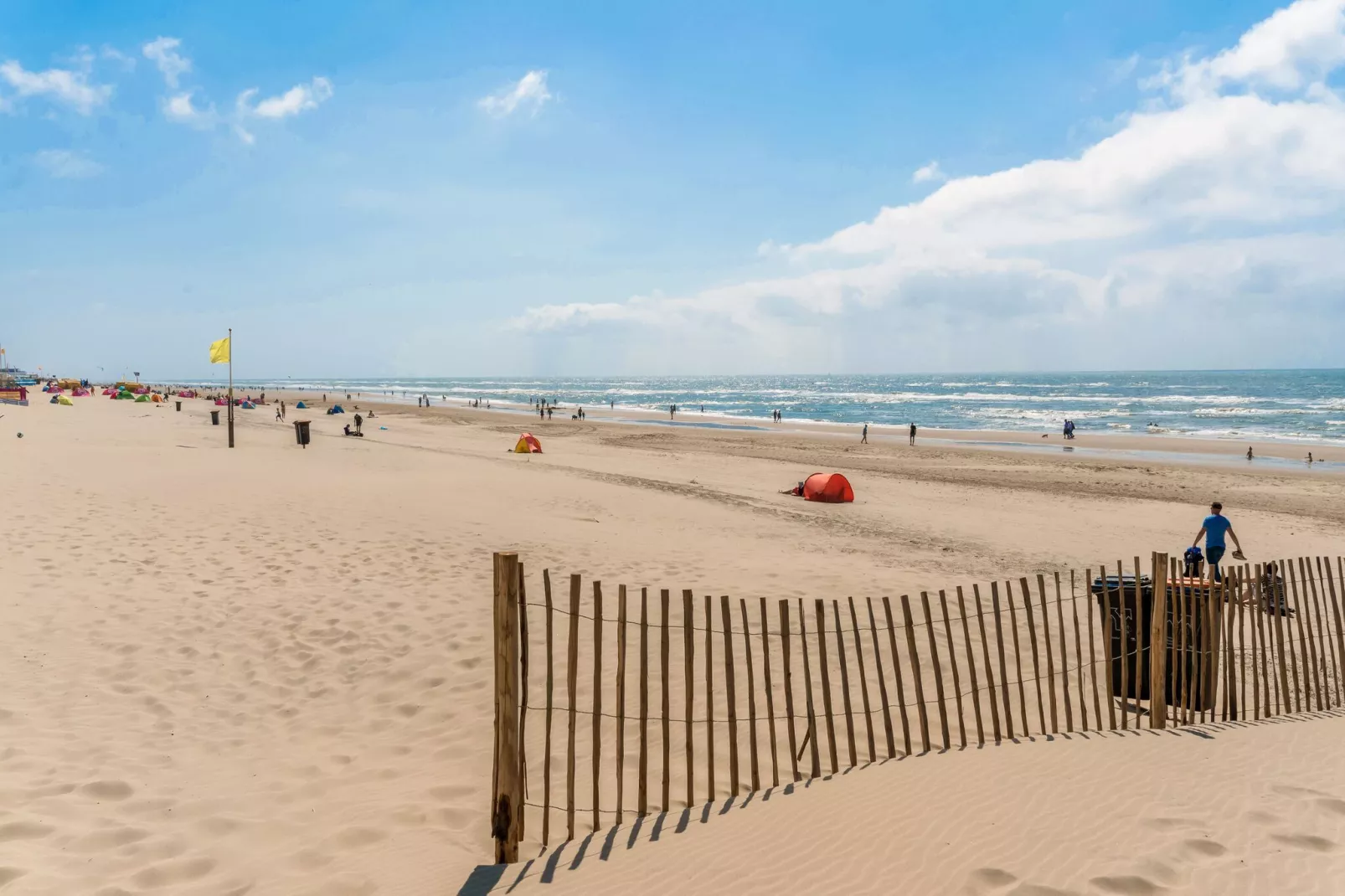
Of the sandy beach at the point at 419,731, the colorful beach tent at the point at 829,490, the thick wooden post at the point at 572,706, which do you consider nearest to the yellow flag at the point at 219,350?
the sandy beach at the point at 419,731

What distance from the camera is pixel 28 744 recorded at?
5211 mm

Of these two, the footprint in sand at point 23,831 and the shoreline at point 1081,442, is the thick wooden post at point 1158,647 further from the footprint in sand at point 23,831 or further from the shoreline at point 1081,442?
the shoreline at point 1081,442

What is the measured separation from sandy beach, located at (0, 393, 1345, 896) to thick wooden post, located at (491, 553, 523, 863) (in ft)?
0.74

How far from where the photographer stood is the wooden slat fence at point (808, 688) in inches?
180

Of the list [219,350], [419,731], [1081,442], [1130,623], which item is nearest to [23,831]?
[419,731]

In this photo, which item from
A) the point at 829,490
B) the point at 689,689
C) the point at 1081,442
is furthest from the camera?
the point at 1081,442

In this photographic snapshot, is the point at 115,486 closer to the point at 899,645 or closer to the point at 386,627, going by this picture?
the point at 386,627

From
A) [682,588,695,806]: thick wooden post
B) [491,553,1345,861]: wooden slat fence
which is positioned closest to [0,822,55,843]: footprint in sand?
[491,553,1345,861]: wooden slat fence

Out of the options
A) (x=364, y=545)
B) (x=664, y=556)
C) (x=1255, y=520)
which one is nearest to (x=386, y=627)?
(x=364, y=545)

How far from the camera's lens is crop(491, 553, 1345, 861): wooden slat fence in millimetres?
4562

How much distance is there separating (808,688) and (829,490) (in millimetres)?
14131

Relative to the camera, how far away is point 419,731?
5.99m

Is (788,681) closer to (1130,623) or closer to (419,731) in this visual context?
(419,731)

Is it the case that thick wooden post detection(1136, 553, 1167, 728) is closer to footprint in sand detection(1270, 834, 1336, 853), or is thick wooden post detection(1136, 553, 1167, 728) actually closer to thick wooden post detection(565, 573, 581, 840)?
footprint in sand detection(1270, 834, 1336, 853)
